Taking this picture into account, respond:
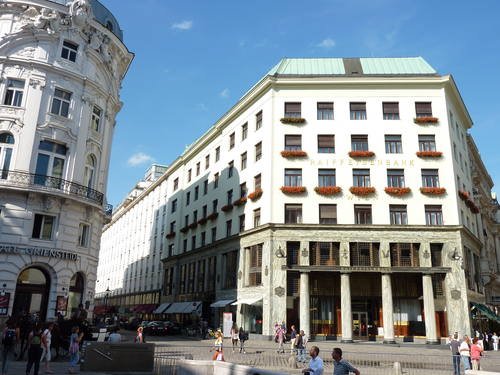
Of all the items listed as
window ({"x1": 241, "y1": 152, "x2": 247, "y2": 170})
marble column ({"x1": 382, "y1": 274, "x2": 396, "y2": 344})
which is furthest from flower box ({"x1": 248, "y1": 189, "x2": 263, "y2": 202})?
marble column ({"x1": 382, "y1": 274, "x2": 396, "y2": 344})

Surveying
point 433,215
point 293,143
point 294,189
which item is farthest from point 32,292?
point 433,215

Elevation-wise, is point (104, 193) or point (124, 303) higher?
point (104, 193)

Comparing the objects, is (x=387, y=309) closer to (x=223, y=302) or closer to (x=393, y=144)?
(x=393, y=144)

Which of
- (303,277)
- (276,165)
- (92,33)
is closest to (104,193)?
(92,33)

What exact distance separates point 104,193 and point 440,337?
96.1 feet

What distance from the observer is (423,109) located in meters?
41.7

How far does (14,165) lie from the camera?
30.2 metres

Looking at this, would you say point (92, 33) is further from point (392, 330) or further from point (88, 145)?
point (392, 330)

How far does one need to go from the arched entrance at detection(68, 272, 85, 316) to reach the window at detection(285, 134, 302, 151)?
2090 cm

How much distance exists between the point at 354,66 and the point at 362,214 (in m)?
16.3

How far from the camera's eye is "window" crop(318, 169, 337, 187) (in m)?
40.2

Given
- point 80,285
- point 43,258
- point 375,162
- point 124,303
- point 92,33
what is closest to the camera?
point 43,258

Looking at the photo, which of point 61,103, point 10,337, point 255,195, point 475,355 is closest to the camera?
point 10,337

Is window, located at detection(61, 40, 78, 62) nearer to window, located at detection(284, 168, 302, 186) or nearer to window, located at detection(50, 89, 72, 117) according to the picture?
window, located at detection(50, 89, 72, 117)
